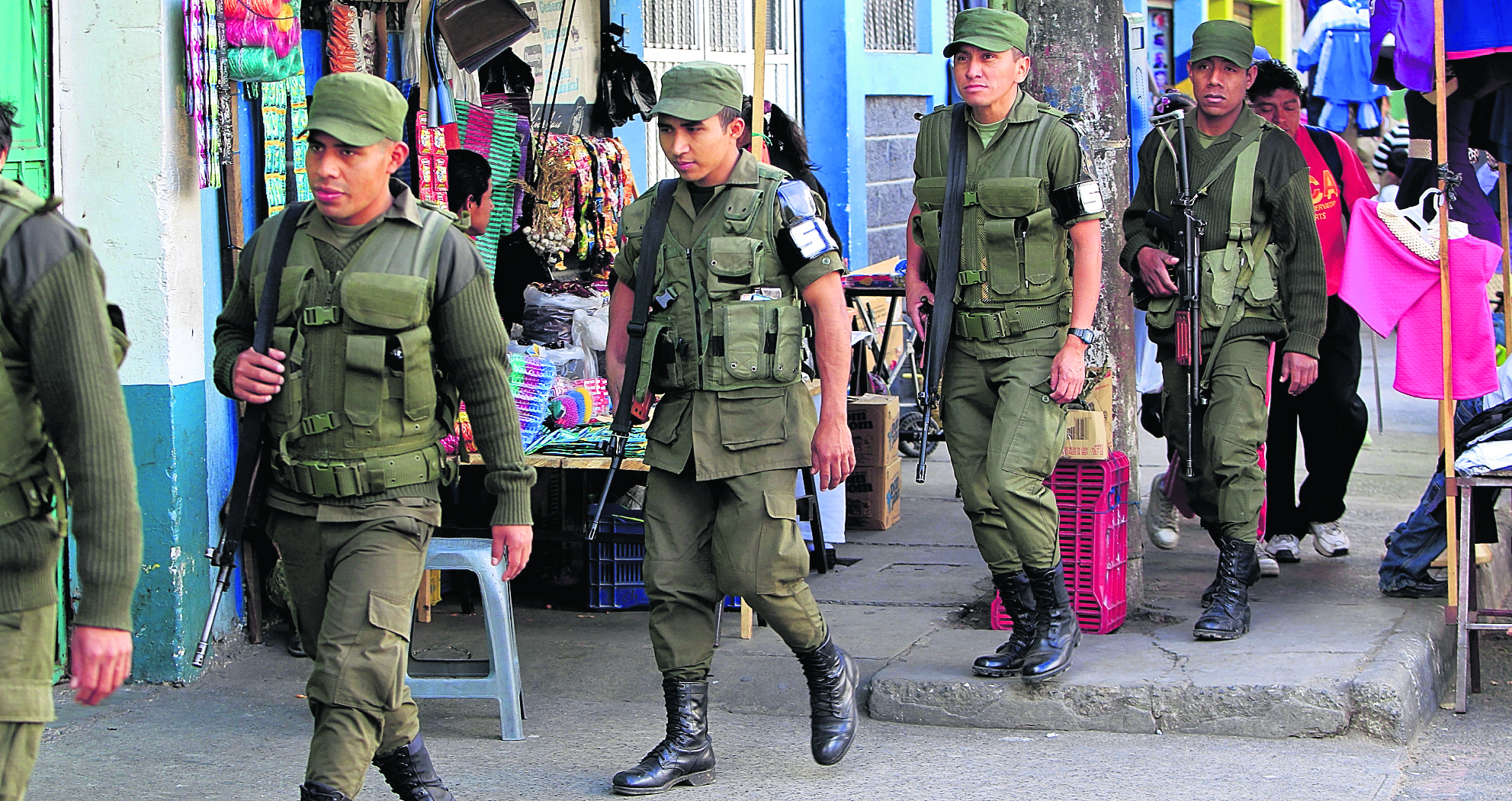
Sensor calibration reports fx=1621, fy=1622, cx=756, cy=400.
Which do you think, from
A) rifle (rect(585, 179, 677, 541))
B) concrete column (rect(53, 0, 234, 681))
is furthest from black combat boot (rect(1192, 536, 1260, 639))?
concrete column (rect(53, 0, 234, 681))

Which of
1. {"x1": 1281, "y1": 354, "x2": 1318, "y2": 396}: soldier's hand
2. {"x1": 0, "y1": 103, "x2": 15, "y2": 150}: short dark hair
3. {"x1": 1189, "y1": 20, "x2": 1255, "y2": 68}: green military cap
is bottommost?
{"x1": 1281, "y1": 354, "x2": 1318, "y2": 396}: soldier's hand

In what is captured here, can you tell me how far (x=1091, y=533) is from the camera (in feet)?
18.8

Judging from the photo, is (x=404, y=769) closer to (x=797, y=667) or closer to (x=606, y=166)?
(x=797, y=667)

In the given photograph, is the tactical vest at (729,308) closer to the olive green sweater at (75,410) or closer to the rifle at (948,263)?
the rifle at (948,263)

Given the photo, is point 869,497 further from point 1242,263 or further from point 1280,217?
point 1280,217

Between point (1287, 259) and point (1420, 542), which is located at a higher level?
point (1287, 259)

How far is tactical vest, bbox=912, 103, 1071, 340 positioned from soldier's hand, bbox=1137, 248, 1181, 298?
83 cm

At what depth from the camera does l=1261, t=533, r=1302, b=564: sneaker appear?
7.14 m

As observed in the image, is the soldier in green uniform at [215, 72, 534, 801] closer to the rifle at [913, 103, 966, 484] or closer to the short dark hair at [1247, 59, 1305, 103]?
the rifle at [913, 103, 966, 484]

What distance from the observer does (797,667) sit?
573 centimetres

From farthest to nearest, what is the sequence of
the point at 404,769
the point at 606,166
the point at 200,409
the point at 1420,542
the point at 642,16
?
the point at 642,16 → the point at 606,166 → the point at 1420,542 → the point at 200,409 → the point at 404,769

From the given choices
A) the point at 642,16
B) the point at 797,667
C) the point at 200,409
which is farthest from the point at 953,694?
the point at 642,16

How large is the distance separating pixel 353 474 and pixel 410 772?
79cm

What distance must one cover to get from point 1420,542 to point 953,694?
2246mm
